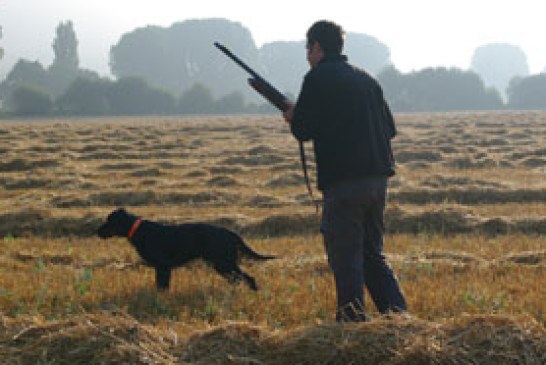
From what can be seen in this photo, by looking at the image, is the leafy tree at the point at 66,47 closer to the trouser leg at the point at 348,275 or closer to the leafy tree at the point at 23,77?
the leafy tree at the point at 23,77

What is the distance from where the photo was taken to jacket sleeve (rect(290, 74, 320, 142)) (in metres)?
4.93

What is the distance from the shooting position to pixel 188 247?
754 centimetres

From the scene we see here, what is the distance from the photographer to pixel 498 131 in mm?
37469

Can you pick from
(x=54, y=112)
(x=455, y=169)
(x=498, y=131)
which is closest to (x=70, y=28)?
(x=54, y=112)

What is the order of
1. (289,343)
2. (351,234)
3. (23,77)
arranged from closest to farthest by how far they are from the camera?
(289,343) < (351,234) < (23,77)

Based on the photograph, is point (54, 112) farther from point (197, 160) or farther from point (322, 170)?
point (322, 170)

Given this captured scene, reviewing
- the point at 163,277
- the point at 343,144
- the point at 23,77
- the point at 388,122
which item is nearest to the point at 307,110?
the point at 343,144

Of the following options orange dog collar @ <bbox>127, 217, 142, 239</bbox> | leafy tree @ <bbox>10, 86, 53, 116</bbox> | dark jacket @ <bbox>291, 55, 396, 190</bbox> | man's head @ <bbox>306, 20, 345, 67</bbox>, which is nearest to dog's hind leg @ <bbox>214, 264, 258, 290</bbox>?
orange dog collar @ <bbox>127, 217, 142, 239</bbox>

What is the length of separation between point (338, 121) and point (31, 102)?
78478 millimetres

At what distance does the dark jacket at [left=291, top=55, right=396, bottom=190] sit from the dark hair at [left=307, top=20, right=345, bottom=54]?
7cm

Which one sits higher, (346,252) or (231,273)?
(346,252)

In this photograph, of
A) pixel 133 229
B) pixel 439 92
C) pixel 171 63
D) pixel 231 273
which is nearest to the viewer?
pixel 231 273

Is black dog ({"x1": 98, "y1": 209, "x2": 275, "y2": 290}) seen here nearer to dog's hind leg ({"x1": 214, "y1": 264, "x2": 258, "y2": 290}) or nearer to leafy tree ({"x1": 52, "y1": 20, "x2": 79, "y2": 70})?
dog's hind leg ({"x1": 214, "y1": 264, "x2": 258, "y2": 290})

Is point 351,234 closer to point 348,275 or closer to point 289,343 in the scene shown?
point 348,275
